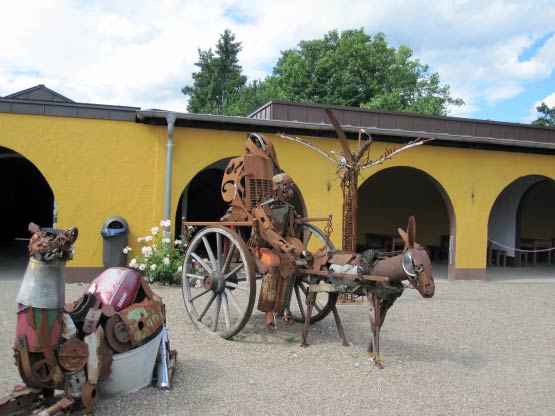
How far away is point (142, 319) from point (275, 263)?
176 centimetres

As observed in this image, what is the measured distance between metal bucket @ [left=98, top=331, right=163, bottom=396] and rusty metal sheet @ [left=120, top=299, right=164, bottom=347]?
0.09 m

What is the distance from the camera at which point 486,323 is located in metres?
7.18

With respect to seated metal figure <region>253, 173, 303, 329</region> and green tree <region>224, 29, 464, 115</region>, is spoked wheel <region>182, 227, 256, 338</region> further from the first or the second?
green tree <region>224, 29, 464, 115</region>

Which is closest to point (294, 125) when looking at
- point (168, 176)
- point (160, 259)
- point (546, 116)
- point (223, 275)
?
point (168, 176)

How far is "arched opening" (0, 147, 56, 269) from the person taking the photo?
16.0m

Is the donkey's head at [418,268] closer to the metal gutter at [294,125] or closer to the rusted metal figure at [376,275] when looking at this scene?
the rusted metal figure at [376,275]

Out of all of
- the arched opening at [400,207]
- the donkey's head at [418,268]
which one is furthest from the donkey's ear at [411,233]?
the arched opening at [400,207]

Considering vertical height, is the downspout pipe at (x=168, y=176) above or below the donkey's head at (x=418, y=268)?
above

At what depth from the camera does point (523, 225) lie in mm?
16609

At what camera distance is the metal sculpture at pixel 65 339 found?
313 centimetres

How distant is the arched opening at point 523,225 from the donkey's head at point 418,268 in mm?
9624

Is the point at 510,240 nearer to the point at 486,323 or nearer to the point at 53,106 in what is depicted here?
the point at 486,323

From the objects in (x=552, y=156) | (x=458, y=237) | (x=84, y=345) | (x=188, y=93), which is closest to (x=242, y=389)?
(x=84, y=345)

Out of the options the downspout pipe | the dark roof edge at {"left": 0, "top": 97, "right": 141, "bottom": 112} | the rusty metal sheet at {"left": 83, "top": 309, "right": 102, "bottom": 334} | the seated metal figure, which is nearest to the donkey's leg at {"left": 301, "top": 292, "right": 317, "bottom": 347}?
the seated metal figure
